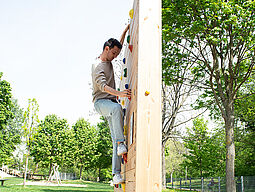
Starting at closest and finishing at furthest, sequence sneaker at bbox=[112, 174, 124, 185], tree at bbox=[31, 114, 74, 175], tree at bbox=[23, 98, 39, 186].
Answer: sneaker at bbox=[112, 174, 124, 185] → tree at bbox=[23, 98, 39, 186] → tree at bbox=[31, 114, 74, 175]

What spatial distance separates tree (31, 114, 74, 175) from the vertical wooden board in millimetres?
30310

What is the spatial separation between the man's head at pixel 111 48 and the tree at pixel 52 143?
1153 inches

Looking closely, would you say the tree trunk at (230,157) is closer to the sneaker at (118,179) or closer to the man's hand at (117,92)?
the sneaker at (118,179)

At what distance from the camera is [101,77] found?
286cm

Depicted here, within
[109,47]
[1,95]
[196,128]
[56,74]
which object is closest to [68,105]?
[56,74]

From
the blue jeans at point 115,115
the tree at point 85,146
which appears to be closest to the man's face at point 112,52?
the blue jeans at point 115,115

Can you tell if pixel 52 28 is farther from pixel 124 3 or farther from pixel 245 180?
pixel 245 180

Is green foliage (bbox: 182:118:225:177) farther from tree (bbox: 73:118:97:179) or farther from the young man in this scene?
the young man

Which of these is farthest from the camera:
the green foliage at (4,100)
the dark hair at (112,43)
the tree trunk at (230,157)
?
the green foliage at (4,100)

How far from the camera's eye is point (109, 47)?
3117 mm

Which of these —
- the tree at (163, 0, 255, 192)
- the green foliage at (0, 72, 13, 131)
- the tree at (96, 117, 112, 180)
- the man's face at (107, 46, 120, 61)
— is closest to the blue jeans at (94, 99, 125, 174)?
the man's face at (107, 46, 120, 61)

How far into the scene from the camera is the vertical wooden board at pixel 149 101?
186cm

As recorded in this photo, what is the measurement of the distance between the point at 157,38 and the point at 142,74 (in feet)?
1.25

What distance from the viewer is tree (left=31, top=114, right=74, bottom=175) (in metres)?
30.8
